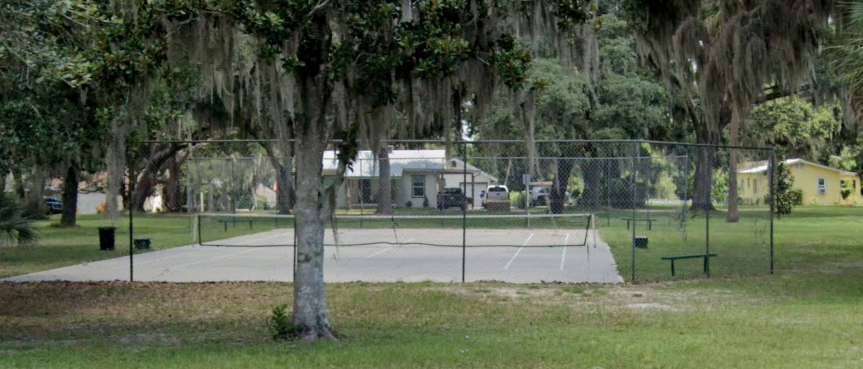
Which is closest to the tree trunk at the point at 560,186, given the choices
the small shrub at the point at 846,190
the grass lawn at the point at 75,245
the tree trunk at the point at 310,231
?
the grass lawn at the point at 75,245

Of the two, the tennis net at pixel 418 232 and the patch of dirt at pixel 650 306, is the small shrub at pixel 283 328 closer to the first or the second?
the patch of dirt at pixel 650 306

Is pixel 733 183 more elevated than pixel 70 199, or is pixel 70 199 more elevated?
pixel 733 183

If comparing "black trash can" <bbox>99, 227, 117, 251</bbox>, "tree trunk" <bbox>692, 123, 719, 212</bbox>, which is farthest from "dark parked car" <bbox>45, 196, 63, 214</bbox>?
"tree trunk" <bbox>692, 123, 719, 212</bbox>

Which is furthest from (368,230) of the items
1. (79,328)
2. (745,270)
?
(79,328)

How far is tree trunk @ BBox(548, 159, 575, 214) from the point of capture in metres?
26.0

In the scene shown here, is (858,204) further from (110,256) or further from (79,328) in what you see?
(79,328)

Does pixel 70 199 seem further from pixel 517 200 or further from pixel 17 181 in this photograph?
pixel 517 200

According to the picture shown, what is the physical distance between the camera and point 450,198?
2394cm

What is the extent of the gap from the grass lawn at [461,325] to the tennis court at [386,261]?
1371 millimetres

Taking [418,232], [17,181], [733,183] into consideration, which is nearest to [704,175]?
[733,183]

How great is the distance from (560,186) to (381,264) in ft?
32.8

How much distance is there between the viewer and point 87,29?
10383mm

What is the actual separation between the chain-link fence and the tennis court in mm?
50

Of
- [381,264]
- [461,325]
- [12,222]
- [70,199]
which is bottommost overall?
[461,325]
